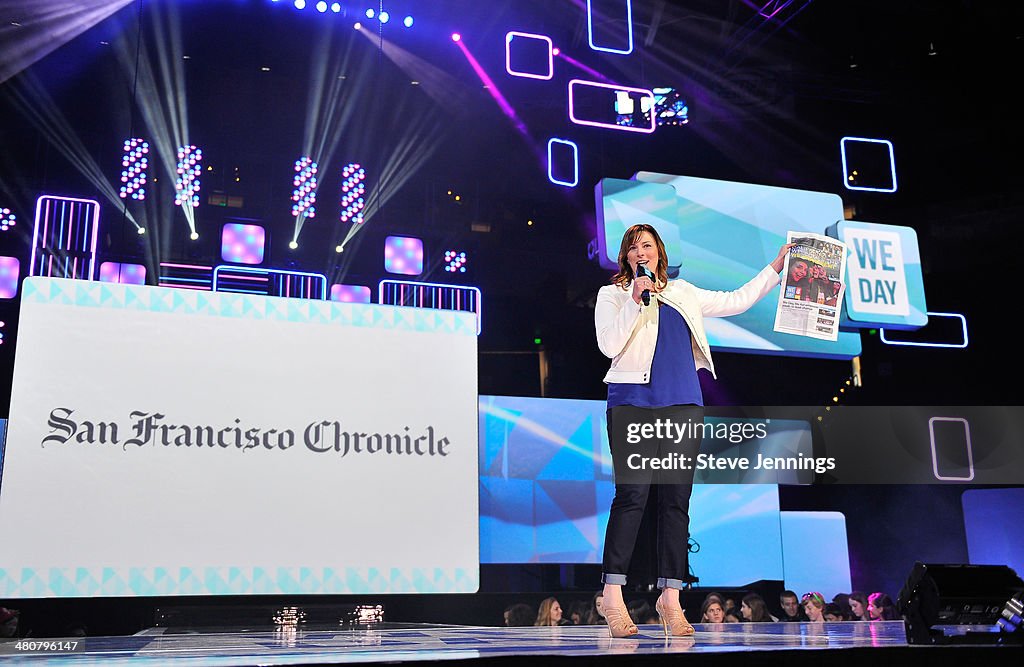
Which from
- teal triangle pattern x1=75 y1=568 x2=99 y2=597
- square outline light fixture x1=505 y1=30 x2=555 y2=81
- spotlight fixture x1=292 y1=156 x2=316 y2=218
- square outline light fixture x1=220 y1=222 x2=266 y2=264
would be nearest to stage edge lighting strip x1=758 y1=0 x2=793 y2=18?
square outline light fixture x1=505 y1=30 x2=555 y2=81

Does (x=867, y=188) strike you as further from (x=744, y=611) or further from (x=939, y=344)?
(x=744, y=611)

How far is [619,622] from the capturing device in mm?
2092

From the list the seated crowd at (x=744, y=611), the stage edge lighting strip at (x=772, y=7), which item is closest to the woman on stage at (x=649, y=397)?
the seated crowd at (x=744, y=611)

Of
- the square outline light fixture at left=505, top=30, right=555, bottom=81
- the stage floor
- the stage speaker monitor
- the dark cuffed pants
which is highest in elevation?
the square outline light fixture at left=505, top=30, right=555, bottom=81

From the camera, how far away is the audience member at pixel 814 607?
4465 millimetres

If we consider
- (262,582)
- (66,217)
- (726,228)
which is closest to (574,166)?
(726,228)

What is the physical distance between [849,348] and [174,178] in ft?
11.2

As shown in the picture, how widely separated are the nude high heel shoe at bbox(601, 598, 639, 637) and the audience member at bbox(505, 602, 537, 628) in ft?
6.30

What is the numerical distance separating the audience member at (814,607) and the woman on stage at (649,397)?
2.56 meters

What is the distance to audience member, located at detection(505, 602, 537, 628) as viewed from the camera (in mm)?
3975

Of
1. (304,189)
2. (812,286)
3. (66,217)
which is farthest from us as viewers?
(304,189)

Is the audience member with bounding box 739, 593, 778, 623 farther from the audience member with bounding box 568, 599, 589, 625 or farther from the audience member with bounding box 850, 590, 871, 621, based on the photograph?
the audience member with bounding box 568, 599, 589, 625

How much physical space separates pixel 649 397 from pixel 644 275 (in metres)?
0.31

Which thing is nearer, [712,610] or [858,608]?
[712,610]
